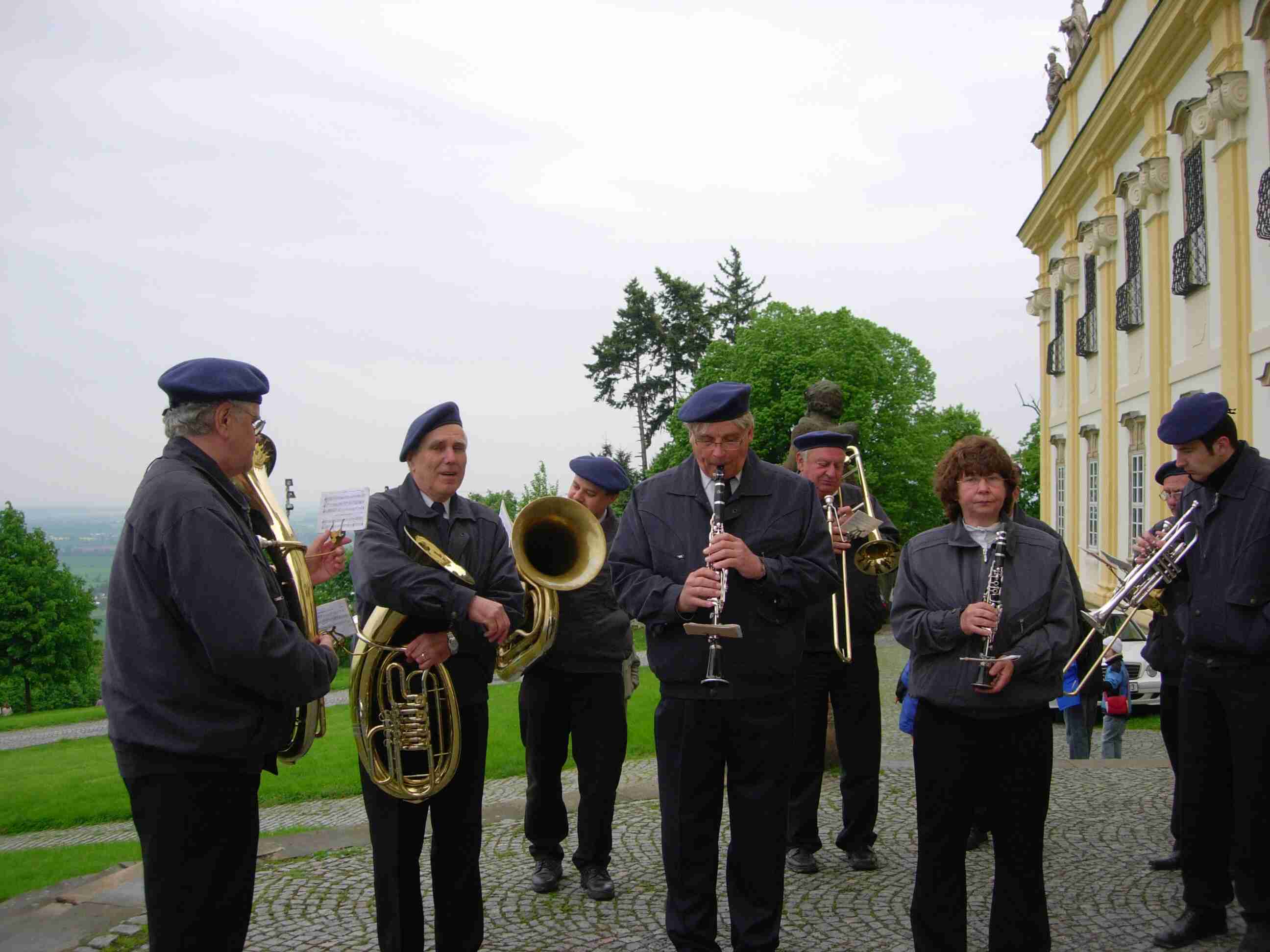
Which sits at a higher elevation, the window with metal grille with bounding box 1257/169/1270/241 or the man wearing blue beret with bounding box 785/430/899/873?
the window with metal grille with bounding box 1257/169/1270/241

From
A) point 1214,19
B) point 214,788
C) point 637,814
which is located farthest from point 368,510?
point 1214,19

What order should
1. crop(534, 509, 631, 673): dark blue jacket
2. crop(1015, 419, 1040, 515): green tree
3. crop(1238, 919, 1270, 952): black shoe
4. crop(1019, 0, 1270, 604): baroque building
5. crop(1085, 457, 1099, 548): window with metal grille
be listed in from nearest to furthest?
1. crop(1238, 919, 1270, 952): black shoe
2. crop(534, 509, 631, 673): dark blue jacket
3. crop(1019, 0, 1270, 604): baroque building
4. crop(1085, 457, 1099, 548): window with metal grille
5. crop(1015, 419, 1040, 515): green tree

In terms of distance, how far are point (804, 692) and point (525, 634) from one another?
163cm

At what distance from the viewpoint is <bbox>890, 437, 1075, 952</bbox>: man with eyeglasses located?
413cm

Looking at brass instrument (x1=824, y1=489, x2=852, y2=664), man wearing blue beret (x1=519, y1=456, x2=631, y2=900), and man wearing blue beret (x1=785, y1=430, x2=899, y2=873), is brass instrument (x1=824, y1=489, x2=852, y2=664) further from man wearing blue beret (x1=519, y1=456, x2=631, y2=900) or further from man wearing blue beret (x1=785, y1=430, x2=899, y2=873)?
man wearing blue beret (x1=519, y1=456, x2=631, y2=900)

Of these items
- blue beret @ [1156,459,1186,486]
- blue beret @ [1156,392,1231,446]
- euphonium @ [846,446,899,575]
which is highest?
blue beret @ [1156,392,1231,446]

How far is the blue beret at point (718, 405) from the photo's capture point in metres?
4.40

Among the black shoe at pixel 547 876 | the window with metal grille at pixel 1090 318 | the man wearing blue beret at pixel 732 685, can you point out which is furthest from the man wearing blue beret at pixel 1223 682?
the window with metal grille at pixel 1090 318

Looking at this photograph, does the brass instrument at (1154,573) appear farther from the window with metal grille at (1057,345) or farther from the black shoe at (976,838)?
the window with metal grille at (1057,345)

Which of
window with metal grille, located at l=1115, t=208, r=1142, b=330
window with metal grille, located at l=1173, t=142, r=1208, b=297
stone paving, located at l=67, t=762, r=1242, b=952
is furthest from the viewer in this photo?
window with metal grille, located at l=1115, t=208, r=1142, b=330

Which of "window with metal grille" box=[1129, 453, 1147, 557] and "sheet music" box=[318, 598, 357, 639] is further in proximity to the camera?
"window with metal grille" box=[1129, 453, 1147, 557]

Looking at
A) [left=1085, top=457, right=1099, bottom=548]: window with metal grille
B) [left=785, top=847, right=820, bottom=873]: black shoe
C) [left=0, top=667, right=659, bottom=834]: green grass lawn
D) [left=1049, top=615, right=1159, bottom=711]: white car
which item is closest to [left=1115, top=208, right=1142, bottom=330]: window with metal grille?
[left=1085, top=457, right=1099, bottom=548]: window with metal grille

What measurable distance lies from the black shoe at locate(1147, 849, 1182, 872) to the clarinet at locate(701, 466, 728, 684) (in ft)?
9.81

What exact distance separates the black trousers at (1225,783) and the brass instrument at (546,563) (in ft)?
8.84
